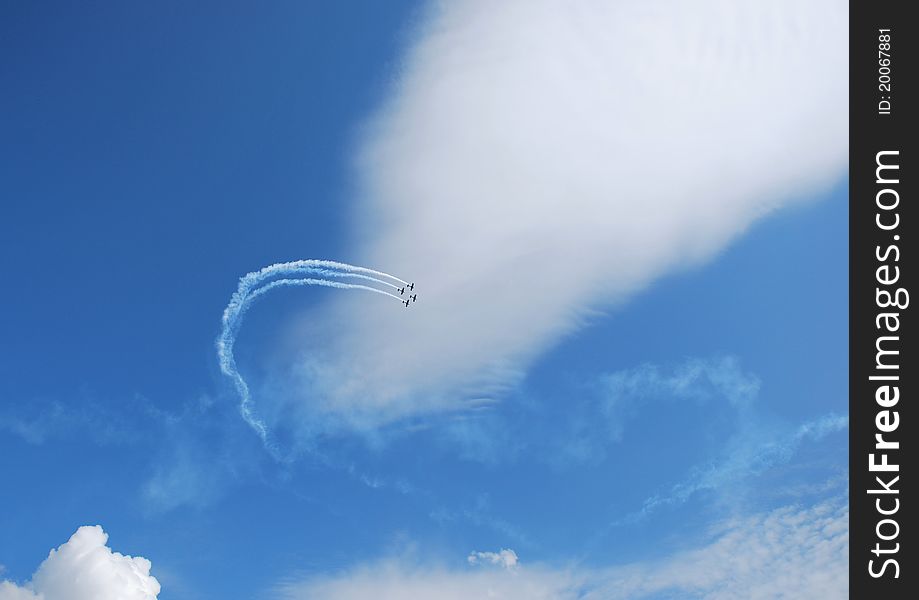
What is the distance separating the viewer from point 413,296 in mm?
137250
